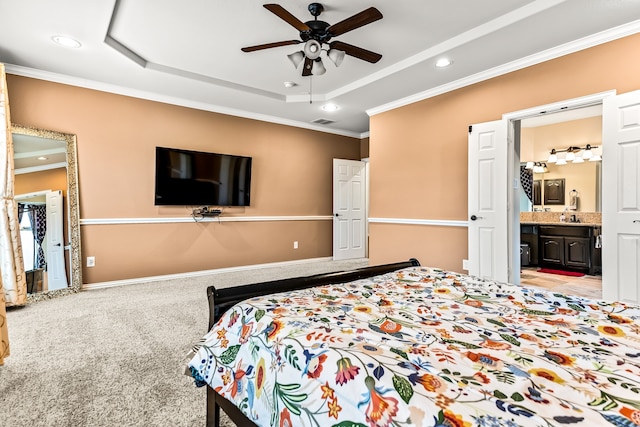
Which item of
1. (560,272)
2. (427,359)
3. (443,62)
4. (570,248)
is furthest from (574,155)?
(427,359)

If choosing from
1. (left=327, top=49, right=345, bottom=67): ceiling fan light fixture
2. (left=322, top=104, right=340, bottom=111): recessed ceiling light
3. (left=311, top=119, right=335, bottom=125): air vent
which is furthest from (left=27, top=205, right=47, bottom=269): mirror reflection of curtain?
(left=311, top=119, right=335, bottom=125): air vent

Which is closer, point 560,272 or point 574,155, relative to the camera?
point 560,272

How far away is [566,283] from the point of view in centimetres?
445

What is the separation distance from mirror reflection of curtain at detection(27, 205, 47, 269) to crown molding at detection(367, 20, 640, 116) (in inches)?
183

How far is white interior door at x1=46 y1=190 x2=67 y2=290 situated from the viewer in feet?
12.4

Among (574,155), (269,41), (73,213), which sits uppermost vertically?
(269,41)

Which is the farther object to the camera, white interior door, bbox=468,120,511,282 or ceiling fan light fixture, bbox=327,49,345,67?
white interior door, bbox=468,120,511,282

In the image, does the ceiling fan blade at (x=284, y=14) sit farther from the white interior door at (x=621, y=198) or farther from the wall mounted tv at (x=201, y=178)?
the wall mounted tv at (x=201, y=178)

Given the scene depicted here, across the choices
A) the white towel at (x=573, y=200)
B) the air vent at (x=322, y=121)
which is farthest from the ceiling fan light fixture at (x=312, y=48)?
the white towel at (x=573, y=200)

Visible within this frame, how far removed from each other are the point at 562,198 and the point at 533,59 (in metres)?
3.62

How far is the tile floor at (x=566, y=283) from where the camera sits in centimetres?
395

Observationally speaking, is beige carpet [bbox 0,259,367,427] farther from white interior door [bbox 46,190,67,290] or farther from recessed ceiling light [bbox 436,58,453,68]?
recessed ceiling light [bbox 436,58,453,68]

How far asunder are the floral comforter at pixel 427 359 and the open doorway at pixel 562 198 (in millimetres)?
3908

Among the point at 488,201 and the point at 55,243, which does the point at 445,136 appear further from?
the point at 55,243
